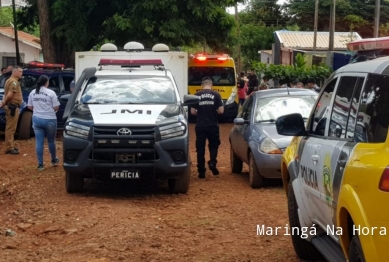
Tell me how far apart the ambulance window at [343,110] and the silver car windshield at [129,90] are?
19.3ft

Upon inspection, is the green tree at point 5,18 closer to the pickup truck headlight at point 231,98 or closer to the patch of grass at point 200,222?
the pickup truck headlight at point 231,98

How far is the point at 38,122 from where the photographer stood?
43.2 ft

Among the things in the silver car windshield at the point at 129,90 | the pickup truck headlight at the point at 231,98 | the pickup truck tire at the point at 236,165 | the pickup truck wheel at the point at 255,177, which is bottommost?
the pickup truck headlight at the point at 231,98

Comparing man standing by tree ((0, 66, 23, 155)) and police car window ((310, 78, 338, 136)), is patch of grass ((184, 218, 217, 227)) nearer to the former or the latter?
police car window ((310, 78, 338, 136))

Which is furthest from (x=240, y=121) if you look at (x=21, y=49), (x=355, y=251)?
(x=21, y=49)

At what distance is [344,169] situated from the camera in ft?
16.3

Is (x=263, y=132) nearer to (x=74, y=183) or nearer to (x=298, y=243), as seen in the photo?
(x=74, y=183)

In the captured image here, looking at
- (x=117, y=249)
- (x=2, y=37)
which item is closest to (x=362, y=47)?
(x=117, y=249)

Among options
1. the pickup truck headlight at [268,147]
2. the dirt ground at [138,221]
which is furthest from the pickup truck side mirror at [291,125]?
the pickup truck headlight at [268,147]

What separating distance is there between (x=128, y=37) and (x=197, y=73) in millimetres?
2876

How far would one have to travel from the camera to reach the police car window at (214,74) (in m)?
27.8

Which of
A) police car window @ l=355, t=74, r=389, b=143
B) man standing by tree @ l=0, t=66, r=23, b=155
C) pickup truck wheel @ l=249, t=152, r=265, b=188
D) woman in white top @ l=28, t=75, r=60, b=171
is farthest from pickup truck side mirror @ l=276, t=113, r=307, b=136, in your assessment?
man standing by tree @ l=0, t=66, r=23, b=155

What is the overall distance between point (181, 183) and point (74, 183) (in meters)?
1.50

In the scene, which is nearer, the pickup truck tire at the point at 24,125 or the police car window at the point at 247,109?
the police car window at the point at 247,109
